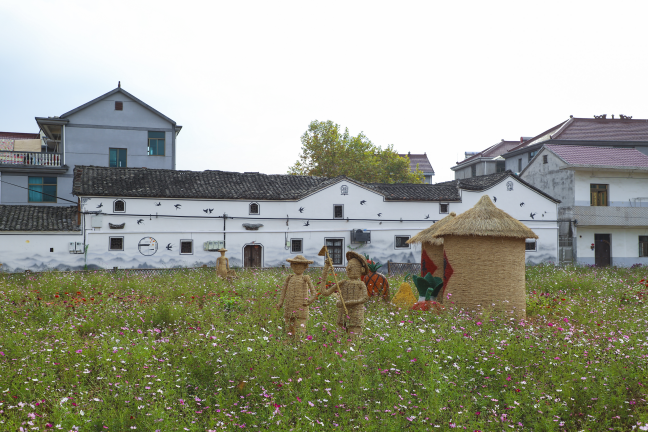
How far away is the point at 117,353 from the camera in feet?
20.0

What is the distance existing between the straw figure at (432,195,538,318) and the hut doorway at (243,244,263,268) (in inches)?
556

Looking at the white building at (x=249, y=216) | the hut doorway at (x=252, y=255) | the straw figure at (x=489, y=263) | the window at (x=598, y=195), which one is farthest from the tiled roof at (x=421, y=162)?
the straw figure at (x=489, y=263)

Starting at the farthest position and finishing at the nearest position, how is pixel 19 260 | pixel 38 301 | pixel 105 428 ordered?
pixel 19 260, pixel 38 301, pixel 105 428

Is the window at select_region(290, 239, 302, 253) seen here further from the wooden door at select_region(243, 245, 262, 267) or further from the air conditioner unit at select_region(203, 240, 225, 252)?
the air conditioner unit at select_region(203, 240, 225, 252)

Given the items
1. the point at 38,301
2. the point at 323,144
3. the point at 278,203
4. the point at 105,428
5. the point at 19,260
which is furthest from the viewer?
the point at 323,144

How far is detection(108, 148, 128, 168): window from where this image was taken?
90.6 feet

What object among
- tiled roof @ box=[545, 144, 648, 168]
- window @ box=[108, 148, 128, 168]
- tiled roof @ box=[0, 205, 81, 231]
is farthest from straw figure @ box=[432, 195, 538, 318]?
window @ box=[108, 148, 128, 168]

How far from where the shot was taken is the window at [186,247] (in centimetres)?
2220

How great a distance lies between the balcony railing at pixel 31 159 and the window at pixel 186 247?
33.2ft

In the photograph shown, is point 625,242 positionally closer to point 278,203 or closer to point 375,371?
point 278,203

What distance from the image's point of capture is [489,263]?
10.1m

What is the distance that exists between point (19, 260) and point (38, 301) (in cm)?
1236

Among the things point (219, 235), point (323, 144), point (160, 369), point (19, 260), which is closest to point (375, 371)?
point (160, 369)

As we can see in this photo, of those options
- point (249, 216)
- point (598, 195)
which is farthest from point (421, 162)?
point (249, 216)
